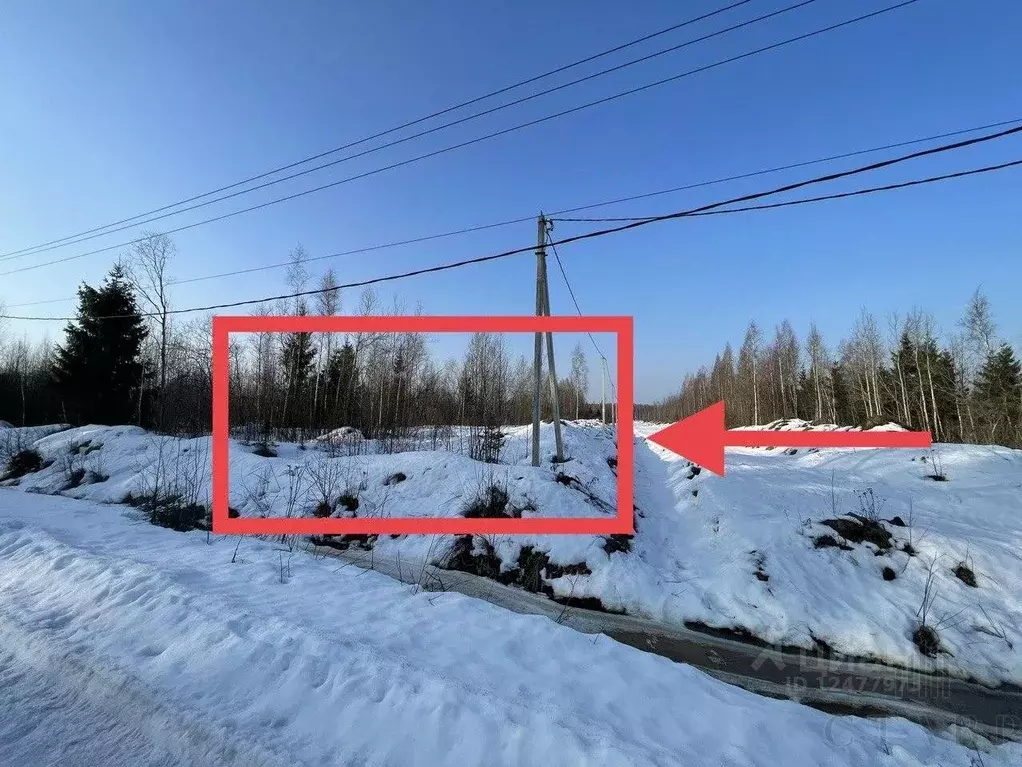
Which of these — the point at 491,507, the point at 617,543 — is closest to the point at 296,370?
the point at 491,507

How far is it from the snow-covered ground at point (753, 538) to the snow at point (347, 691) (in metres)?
2.50

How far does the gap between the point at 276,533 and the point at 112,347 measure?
2494cm

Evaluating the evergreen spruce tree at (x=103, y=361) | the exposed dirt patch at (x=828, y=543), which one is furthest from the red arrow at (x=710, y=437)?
the evergreen spruce tree at (x=103, y=361)

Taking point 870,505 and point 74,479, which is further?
point 74,479

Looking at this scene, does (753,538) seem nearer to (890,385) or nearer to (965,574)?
(965,574)

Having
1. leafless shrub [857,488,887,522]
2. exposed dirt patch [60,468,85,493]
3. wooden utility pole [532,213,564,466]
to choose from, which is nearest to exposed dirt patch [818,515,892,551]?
leafless shrub [857,488,887,522]

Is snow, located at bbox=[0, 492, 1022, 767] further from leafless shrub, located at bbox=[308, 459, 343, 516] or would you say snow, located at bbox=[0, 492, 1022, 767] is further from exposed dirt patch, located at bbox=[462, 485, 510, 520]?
leafless shrub, located at bbox=[308, 459, 343, 516]

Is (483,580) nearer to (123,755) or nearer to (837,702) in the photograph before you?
(837,702)

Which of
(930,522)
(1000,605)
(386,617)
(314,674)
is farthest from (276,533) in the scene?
(930,522)

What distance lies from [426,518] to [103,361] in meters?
26.5

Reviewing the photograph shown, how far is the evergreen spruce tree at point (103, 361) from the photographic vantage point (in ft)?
79.0

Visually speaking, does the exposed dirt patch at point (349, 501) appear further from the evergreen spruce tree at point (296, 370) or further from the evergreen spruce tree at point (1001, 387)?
the evergreen spruce tree at point (1001, 387)

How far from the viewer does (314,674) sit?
10.0 feet

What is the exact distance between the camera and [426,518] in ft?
29.4
